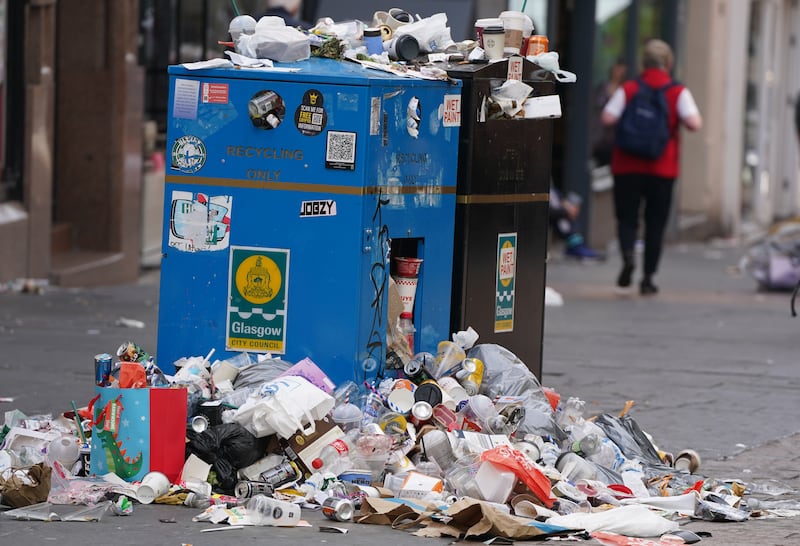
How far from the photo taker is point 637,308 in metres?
13.0

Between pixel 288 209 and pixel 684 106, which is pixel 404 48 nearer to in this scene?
pixel 288 209

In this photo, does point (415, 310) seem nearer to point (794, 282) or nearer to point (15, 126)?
point (15, 126)

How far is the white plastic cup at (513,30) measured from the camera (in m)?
6.97

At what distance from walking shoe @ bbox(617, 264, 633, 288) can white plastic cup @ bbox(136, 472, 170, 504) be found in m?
9.04

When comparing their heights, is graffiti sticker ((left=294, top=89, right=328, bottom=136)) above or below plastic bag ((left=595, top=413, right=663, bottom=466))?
above

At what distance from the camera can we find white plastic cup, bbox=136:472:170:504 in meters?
5.40

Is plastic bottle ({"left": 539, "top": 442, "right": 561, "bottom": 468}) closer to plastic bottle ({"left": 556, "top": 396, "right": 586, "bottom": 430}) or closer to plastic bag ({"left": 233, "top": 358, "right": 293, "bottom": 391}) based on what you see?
plastic bottle ({"left": 556, "top": 396, "right": 586, "bottom": 430})

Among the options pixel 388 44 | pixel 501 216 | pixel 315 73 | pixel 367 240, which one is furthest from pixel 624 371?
pixel 315 73

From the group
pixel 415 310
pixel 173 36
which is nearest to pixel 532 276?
pixel 415 310

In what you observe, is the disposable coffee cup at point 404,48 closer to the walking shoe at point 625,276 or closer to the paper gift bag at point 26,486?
the paper gift bag at point 26,486

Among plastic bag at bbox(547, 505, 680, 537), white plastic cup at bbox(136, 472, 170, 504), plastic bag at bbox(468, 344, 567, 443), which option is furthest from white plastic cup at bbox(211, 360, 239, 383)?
plastic bag at bbox(547, 505, 680, 537)

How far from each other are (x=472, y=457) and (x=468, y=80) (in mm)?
1655

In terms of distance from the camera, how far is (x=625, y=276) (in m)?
14.2

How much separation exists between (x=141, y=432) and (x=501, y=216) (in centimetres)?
211
